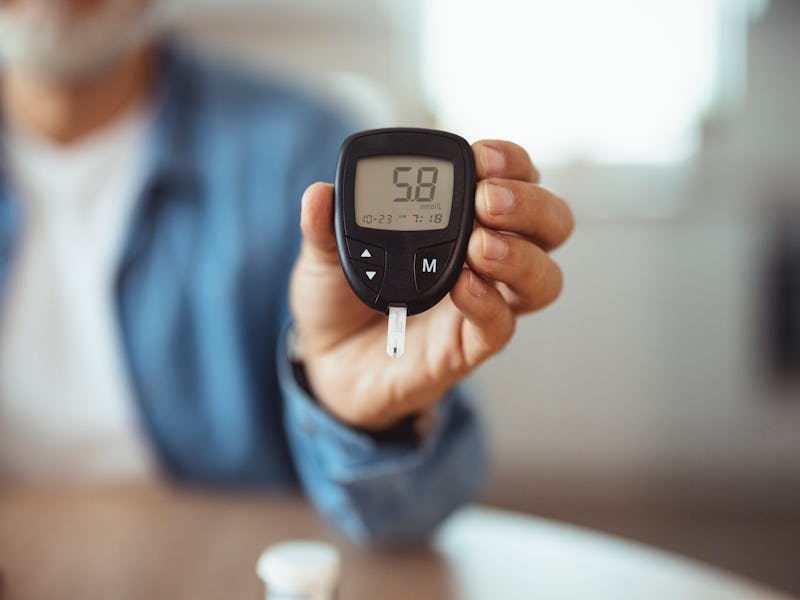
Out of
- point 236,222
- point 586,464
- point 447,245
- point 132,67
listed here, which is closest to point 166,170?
point 236,222

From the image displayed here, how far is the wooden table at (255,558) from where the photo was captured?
29.9 inches

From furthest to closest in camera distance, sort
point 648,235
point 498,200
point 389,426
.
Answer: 1. point 648,235
2. point 389,426
3. point 498,200

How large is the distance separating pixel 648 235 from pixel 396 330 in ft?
7.79

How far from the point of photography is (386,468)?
2.61 ft

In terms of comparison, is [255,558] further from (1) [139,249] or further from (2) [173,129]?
(2) [173,129]

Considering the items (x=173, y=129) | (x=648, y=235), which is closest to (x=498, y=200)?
(x=173, y=129)

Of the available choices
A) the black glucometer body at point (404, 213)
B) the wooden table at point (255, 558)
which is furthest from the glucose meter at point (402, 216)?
the wooden table at point (255, 558)

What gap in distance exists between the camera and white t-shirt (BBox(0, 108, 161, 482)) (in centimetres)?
117

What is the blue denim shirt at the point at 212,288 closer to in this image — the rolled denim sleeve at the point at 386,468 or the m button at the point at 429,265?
→ the rolled denim sleeve at the point at 386,468

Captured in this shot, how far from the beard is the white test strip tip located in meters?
0.88

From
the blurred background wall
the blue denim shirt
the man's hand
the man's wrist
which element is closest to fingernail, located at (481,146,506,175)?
the man's hand

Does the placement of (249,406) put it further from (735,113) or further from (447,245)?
(735,113)

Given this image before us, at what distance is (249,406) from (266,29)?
6.09ft

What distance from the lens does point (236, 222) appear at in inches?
45.3
